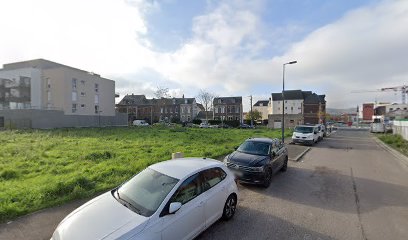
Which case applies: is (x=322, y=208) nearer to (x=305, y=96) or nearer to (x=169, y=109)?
(x=305, y=96)

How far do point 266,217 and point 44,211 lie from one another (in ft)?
16.3

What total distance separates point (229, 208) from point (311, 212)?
209 cm

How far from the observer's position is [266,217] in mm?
5172

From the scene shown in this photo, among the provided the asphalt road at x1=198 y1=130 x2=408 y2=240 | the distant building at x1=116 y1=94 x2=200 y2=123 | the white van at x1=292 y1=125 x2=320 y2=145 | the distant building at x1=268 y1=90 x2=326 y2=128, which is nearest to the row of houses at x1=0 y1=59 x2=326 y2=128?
the distant building at x1=268 y1=90 x2=326 y2=128

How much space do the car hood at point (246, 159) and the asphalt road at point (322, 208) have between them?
0.77 metres

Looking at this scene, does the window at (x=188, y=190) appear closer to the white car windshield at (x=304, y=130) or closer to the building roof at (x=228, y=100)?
the white car windshield at (x=304, y=130)

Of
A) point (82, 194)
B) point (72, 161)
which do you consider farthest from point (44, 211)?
point (72, 161)

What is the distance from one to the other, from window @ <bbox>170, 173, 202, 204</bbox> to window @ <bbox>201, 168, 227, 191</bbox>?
214 mm

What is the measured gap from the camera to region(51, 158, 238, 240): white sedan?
3.14m

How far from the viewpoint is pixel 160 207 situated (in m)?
3.47

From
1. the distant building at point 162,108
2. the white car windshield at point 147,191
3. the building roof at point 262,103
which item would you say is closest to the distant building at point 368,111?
the building roof at point 262,103

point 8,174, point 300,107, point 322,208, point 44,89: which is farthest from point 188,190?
point 300,107

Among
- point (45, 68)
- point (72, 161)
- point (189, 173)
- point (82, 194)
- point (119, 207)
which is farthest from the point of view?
point (45, 68)

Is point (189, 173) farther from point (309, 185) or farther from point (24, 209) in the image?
point (309, 185)
